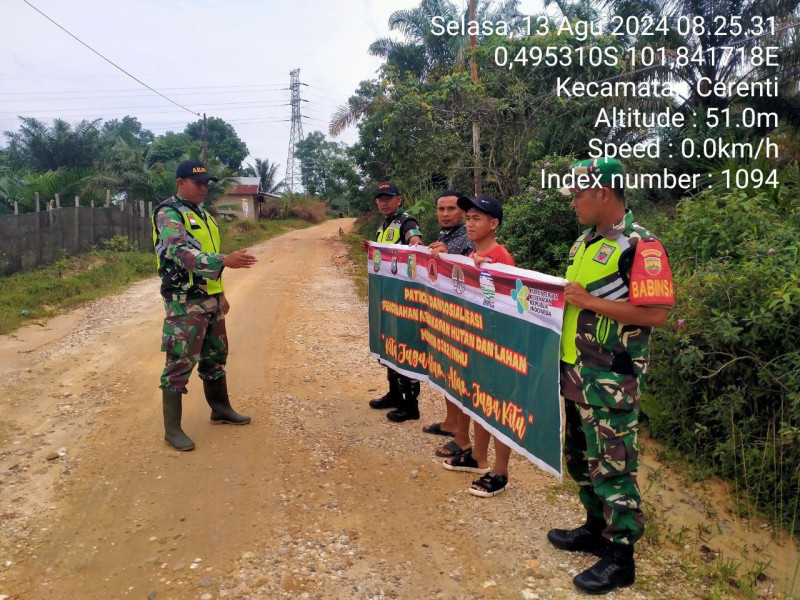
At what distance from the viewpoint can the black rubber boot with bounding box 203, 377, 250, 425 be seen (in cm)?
472

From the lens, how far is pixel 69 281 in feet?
39.4

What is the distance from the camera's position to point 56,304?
10500 millimetres

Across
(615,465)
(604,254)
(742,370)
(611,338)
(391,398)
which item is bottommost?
(391,398)

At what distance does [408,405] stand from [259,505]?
5.67 feet

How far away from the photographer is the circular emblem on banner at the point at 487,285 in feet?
11.1

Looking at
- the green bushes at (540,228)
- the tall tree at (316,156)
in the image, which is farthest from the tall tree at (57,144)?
the tall tree at (316,156)

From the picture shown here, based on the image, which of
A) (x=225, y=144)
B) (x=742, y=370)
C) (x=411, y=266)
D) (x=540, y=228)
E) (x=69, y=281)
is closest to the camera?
(x=742, y=370)

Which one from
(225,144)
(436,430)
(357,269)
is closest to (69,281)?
(357,269)

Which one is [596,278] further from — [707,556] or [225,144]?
[225,144]

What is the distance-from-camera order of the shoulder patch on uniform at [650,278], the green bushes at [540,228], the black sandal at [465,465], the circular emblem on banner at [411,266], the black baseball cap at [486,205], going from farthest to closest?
the green bushes at [540,228]
the circular emblem on banner at [411,266]
the black sandal at [465,465]
the black baseball cap at [486,205]
the shoulder patch on uniform at [650,278]

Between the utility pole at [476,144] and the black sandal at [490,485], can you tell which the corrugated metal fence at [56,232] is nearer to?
the utility pole at [476,144]

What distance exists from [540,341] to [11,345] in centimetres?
715

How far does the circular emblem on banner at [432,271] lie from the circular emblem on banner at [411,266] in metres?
0.26

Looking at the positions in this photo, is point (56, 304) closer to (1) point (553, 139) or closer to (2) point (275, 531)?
(2) point (275, 531)
